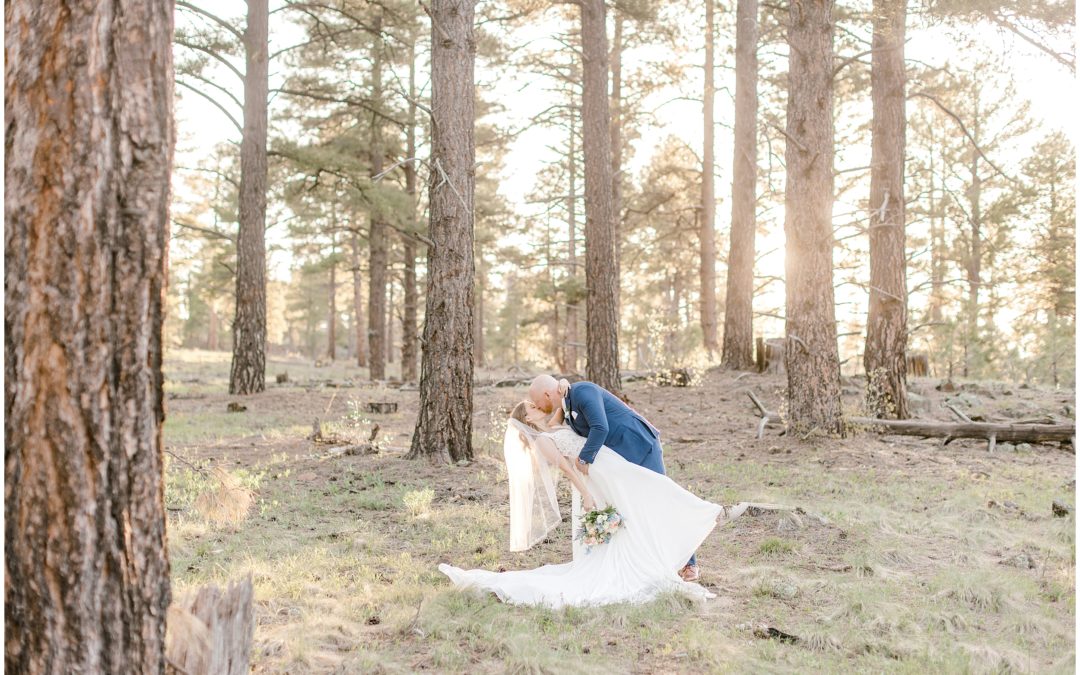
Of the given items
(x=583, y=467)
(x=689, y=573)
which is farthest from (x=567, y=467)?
(x=689, y=573)

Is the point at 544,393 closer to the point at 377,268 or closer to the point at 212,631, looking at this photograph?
the point at 212,631

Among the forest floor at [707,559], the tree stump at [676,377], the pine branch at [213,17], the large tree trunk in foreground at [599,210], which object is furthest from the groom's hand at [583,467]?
the pine branch at [213,17]

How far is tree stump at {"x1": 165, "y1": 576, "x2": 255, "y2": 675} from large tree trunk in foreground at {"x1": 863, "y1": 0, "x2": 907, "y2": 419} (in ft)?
35.4

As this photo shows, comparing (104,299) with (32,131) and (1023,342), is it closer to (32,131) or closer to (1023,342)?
(32,131)

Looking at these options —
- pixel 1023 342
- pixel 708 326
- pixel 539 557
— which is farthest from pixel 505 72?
pixel 1023 342

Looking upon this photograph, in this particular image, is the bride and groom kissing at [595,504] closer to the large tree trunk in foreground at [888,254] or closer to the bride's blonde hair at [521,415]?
the bride's blonde hair at [521,415]

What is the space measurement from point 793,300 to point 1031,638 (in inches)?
256

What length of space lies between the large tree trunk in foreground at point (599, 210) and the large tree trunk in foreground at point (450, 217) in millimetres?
4470

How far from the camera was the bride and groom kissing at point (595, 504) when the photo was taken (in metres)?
5.63

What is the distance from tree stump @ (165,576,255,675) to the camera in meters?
3.12

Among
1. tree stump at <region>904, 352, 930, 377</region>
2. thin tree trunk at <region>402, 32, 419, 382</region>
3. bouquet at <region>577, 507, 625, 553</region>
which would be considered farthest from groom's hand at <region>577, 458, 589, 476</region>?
tree stump at <region>904, 352, 930, 377</region>

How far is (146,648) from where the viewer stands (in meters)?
2.91

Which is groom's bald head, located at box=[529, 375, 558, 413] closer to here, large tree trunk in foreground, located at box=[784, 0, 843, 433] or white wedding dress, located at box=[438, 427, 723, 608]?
white wedding dress, located at box=[438, 427, 723, 608]

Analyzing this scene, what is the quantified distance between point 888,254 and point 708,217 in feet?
24.7
